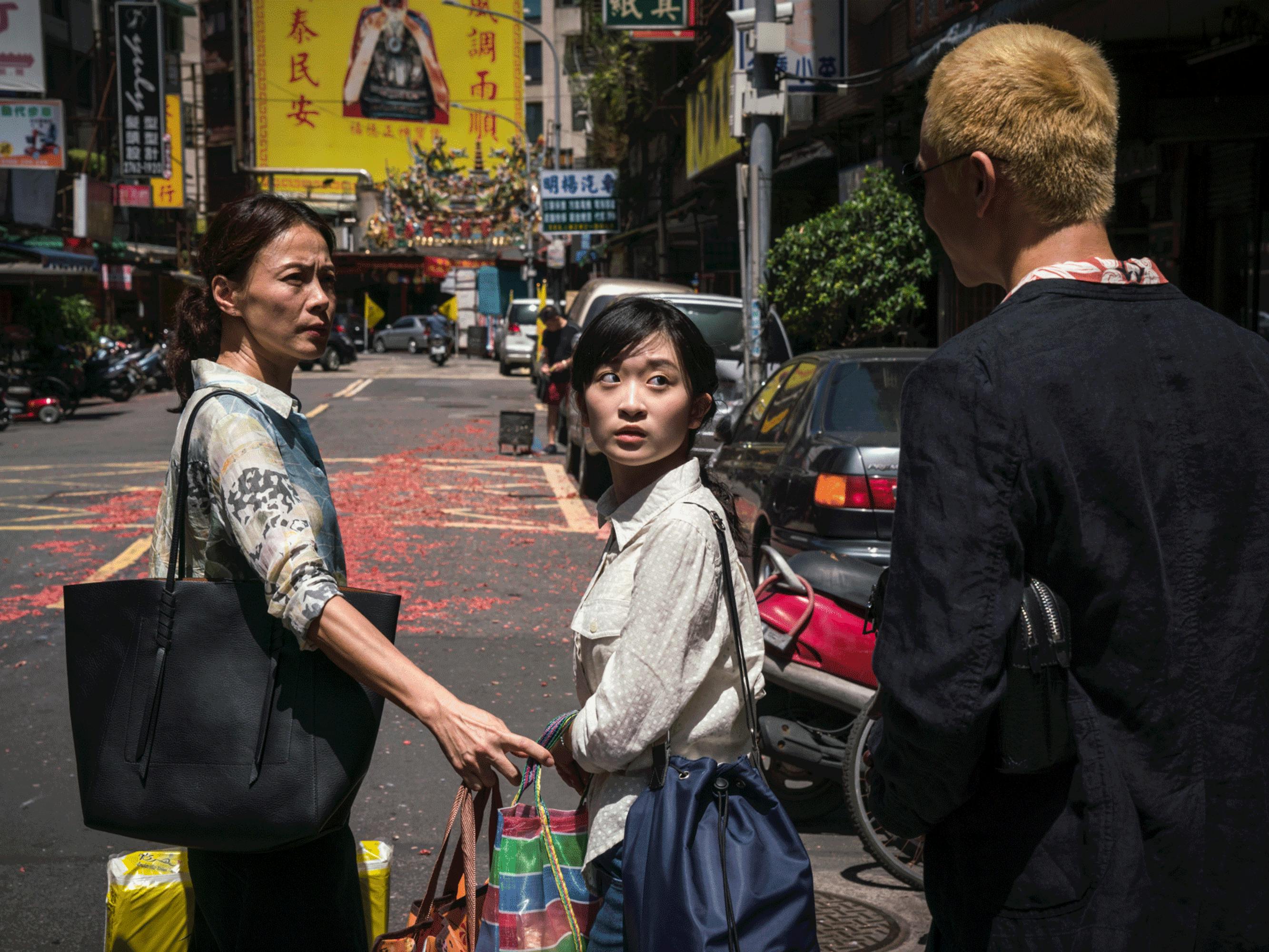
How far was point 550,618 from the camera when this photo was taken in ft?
26.4

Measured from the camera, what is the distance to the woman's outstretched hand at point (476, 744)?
7.14 ft

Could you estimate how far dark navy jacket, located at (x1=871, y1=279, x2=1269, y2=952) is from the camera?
1.59m

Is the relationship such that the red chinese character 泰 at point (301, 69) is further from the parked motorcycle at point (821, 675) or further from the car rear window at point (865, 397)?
the parked motorcycle at point (821, 675)

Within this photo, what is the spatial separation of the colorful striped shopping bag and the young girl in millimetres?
38

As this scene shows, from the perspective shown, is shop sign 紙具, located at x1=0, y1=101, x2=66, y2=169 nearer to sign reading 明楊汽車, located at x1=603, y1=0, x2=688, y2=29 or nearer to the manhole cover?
sign reading 明楊汽車, located at x1=603, y1=0, x2=688, y2=29

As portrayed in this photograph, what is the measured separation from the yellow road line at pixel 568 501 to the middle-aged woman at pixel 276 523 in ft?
28.9

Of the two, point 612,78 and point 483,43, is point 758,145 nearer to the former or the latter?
point 612,78

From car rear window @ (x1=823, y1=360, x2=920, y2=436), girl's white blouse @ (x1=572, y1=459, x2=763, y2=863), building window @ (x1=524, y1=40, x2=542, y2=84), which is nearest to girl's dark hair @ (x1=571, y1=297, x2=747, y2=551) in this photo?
girl's white blouse @ (x1=572, y1=459, x2=763, y2=863)

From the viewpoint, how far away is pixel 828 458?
23.6 feet

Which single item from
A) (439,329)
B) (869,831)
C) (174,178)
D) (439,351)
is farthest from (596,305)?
(439,329)

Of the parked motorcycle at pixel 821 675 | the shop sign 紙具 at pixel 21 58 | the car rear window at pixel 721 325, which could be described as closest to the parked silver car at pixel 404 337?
the shop sign 紙具 at pixel 21 58

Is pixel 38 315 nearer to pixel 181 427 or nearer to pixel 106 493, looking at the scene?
pixel 106 493

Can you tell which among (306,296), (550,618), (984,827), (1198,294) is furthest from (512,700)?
(1198,294)

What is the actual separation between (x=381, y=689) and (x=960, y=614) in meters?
1.06
